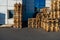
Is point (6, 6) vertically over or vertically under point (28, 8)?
over

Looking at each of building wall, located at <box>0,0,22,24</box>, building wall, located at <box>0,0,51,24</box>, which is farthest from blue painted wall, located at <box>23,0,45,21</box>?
building wall, located at <box>0,0,22,24</box>

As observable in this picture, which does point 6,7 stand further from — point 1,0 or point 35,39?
point 35,39

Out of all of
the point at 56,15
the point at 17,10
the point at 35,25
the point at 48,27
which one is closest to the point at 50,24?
the point at 48,27

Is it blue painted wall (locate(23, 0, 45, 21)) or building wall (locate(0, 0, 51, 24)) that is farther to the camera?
blue painted wall (locate(23, 0, 45, 21))

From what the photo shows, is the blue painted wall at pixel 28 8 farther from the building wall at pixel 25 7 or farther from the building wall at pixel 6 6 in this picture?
the building wall at pixel 6 6

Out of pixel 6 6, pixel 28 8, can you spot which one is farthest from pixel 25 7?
pixel 6 6

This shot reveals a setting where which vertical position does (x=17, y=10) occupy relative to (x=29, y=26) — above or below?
above

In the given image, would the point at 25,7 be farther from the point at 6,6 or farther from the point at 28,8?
the point at 6,6

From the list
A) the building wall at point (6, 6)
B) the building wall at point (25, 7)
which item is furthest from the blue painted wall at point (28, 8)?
the building wall at point (6, 6)

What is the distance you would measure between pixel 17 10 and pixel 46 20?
2.91 m

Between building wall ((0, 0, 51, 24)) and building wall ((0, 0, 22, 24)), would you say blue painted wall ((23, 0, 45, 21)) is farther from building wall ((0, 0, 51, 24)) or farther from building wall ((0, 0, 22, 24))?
building wall ((0, 0, 22, 24))

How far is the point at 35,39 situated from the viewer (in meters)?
10.2

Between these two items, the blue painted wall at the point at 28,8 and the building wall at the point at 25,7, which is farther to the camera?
the blue painted wall at the point at 28,8

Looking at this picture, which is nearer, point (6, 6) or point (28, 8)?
point (6, 6)
